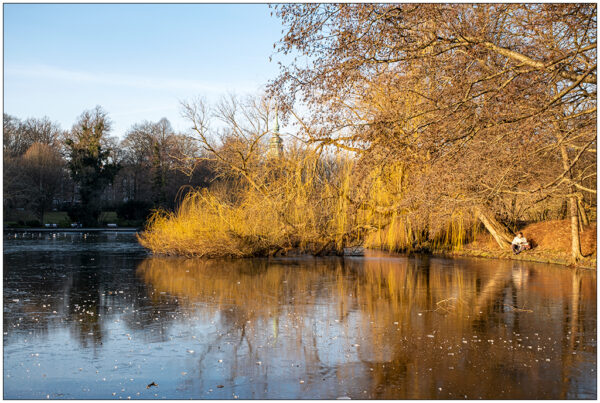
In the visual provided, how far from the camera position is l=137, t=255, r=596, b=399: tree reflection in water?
6.81 metres

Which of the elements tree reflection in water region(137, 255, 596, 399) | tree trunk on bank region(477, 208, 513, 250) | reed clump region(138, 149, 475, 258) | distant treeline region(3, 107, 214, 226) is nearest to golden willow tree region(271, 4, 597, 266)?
tree reflection in water region(137, 255, 596, 399)

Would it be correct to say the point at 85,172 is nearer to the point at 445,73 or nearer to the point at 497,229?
the point at 497,229

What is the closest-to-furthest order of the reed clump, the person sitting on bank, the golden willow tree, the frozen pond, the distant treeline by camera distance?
the frozen pond, the golden willow tree, the reed clump, the person sitting on bank, the distant treeline

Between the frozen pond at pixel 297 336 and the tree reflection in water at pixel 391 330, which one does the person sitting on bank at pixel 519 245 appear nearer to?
the tree reflection in water at pixel 391 330

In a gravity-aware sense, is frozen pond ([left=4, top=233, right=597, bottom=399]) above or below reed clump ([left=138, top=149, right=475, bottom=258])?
below

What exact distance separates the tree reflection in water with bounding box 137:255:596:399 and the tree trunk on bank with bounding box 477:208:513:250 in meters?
6.53

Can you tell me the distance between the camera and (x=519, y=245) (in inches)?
953

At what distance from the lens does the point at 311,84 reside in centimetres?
1186

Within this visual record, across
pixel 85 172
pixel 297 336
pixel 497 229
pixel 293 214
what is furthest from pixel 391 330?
pixel 85 172

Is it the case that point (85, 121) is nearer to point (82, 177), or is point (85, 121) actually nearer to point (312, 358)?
point (82, 177)

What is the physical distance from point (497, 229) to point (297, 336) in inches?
742

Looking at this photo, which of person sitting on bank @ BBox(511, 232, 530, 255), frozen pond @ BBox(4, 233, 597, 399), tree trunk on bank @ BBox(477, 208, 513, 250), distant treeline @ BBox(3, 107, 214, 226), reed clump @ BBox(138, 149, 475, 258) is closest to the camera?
frozen pond @ BBox(4, 233, 597, 399)

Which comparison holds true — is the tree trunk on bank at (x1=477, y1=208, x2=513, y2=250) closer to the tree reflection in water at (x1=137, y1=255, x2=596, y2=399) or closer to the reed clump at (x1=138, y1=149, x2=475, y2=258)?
the reed clump at (x1=138, y1=149, x2=475, y2=258)

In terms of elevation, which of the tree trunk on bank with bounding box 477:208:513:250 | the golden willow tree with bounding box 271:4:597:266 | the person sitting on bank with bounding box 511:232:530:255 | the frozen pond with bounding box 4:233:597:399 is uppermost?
the golden willow tree with bounding box 271:4:597:266
